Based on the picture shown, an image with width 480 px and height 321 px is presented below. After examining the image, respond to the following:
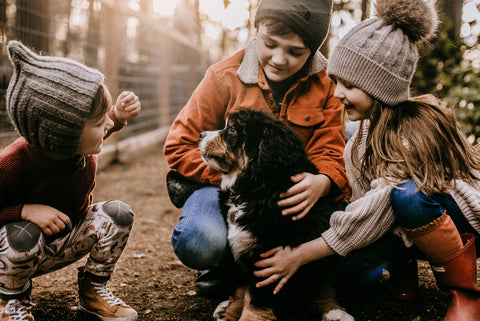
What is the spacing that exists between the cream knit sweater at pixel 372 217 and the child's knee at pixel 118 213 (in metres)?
1.00

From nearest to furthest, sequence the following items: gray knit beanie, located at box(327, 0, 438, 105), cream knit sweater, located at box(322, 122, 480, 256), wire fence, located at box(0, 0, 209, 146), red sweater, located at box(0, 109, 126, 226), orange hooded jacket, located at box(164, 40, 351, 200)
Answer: red sweater, located at box(0, 109, 126, 226) → cream knit sweater, located at box(322, 122, 480, 256) → gray knit beanie, located at box(327, 0, 438, 105) → orange hooded jacket, located at box(164, 40, 351, 200) → wire fence, located at box(0, 0, 209, 146)

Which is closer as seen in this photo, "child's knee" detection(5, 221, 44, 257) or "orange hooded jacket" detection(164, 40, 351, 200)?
"child's knee" detection(5, 221, 44, 257)

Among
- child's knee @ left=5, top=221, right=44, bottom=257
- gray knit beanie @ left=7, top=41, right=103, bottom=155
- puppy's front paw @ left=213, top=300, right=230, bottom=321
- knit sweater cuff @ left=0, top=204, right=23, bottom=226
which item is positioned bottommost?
puppy's front paw @ left=213, top=300, right=230, bottom=321

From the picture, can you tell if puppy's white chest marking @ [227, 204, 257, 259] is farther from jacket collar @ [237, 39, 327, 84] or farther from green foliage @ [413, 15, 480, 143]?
green foliage @ [413, 15, 480, 143]

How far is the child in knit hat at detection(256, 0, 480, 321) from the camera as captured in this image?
1939mm

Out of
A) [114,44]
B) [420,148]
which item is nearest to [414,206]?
[420,148]

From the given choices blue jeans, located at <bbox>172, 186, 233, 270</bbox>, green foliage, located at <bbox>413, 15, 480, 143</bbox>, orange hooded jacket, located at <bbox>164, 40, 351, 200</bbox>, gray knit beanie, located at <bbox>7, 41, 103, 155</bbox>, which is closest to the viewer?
gray knit beanie, located at <bbox>7, 41, 103, 155</bbox>

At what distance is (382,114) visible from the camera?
2230 millimetres

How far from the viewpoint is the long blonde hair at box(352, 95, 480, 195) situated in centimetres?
203

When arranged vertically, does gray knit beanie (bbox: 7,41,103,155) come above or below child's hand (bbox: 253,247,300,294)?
above

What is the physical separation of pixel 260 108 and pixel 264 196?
22.5 inches

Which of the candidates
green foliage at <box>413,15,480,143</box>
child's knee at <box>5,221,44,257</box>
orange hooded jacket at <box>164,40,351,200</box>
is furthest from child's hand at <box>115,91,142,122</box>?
green foliage at <box>413,15,480,143</box>

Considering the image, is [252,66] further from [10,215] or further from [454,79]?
[454,79]

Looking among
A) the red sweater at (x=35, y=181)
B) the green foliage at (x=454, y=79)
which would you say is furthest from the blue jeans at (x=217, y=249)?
the green foliage at (x=454, y=79)
